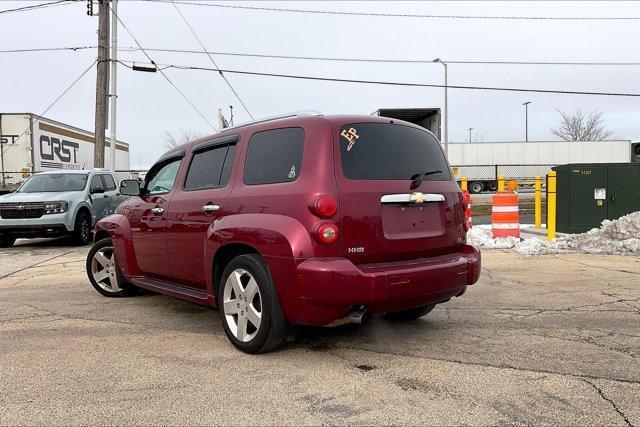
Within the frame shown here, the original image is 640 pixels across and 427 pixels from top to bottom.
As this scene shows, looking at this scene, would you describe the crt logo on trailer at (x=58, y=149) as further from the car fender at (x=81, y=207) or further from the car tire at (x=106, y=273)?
the car tire at (x=106, y=273)

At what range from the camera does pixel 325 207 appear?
3436mm

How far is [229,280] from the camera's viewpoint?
4023 millimetres

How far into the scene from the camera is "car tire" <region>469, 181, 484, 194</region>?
102ft

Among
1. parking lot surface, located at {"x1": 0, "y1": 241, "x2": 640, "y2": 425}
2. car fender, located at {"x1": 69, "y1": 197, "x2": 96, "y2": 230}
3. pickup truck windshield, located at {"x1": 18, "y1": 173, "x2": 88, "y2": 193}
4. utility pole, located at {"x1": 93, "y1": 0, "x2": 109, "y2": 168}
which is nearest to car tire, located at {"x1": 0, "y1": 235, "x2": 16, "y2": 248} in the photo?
pickup truck windshield, located at {"x1": 18, "y1": 173, "x2": 88, "y2": 193}

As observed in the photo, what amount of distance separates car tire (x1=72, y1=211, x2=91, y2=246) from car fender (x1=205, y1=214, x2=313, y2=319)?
909 centimetres

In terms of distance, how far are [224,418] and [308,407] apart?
0.49 m

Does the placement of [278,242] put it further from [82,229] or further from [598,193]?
[598,193]

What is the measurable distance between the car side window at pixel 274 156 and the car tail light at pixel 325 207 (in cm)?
32

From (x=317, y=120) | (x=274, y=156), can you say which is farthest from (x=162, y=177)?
(x=317, y=120)

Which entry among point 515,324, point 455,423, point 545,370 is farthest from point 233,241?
point 515,324

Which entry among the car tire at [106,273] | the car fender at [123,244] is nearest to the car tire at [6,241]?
the car tire at [106,273]

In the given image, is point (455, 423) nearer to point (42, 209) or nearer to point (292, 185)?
point (292, 185)

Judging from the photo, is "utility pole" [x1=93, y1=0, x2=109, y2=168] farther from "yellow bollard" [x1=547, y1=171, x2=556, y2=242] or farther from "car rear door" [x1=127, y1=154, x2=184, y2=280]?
"yellow bollard" [x1=547, y1=171, x2=556, y2=242]

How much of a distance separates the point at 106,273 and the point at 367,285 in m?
4.01
